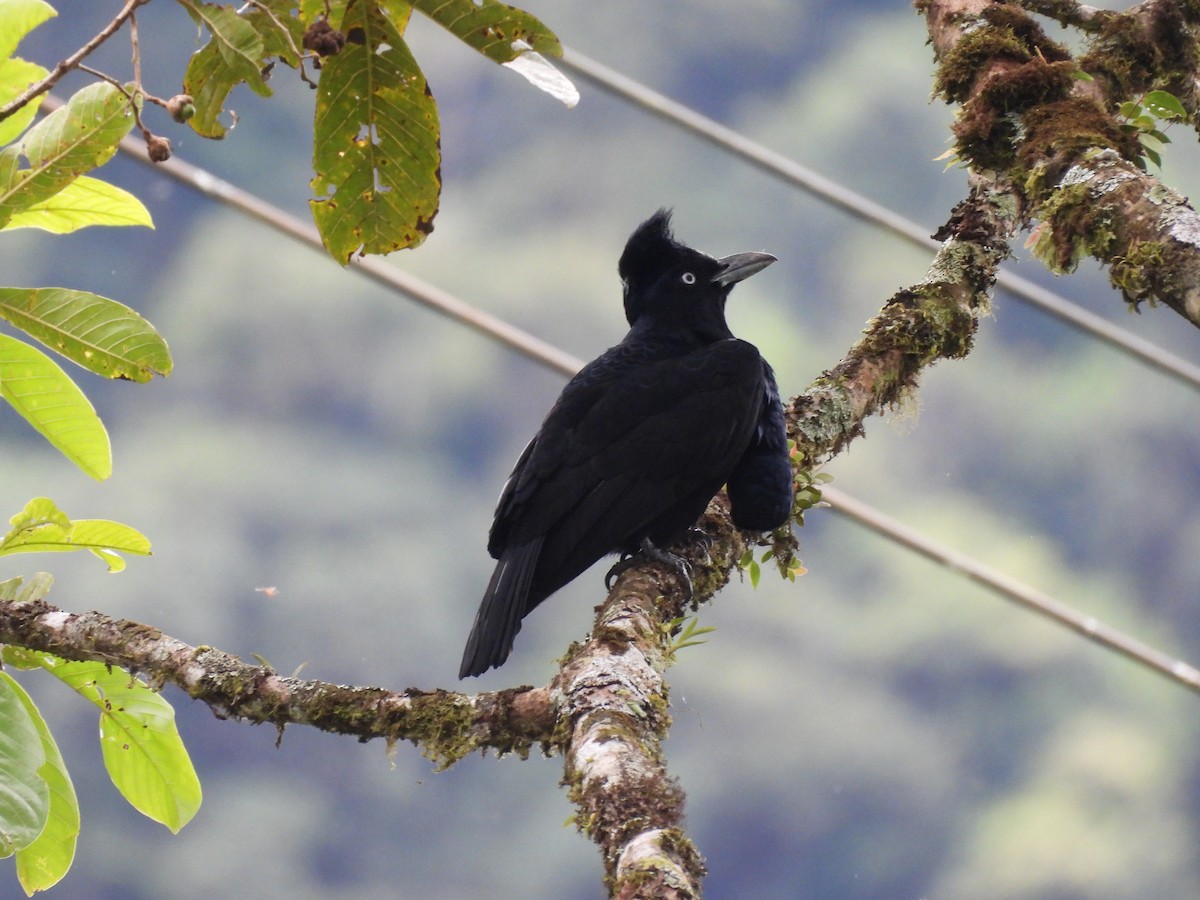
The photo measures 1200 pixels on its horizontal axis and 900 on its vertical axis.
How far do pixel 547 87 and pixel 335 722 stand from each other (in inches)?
37.3

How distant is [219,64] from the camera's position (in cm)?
166

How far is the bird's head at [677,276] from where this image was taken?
9.75 ft

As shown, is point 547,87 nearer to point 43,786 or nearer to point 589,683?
point 589,683

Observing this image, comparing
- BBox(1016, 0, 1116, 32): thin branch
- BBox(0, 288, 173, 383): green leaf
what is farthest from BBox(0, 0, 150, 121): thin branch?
BBox(1016, 0, 1116, 32): thin branch

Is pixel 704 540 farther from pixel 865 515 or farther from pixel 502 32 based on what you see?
pixel 865 515

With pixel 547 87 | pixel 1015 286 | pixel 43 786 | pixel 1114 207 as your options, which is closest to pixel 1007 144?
pixel 1114 207

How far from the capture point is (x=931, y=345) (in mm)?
2668

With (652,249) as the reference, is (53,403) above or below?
below

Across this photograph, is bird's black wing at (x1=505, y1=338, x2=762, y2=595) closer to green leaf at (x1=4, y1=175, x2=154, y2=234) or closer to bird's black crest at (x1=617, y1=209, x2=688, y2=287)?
bird's black crest at (x1=617, y1=209, x2=688, y2=287)

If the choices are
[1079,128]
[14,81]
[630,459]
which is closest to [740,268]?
[630,459]

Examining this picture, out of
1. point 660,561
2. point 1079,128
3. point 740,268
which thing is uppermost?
point 740,268

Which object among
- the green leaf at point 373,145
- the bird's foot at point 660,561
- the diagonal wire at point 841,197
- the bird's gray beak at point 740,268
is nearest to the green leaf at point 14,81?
the green leaf at point 373,145

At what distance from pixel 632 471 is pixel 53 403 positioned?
3.70 feet

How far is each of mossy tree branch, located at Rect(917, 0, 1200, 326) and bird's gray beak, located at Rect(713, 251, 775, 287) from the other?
0.59 meters
